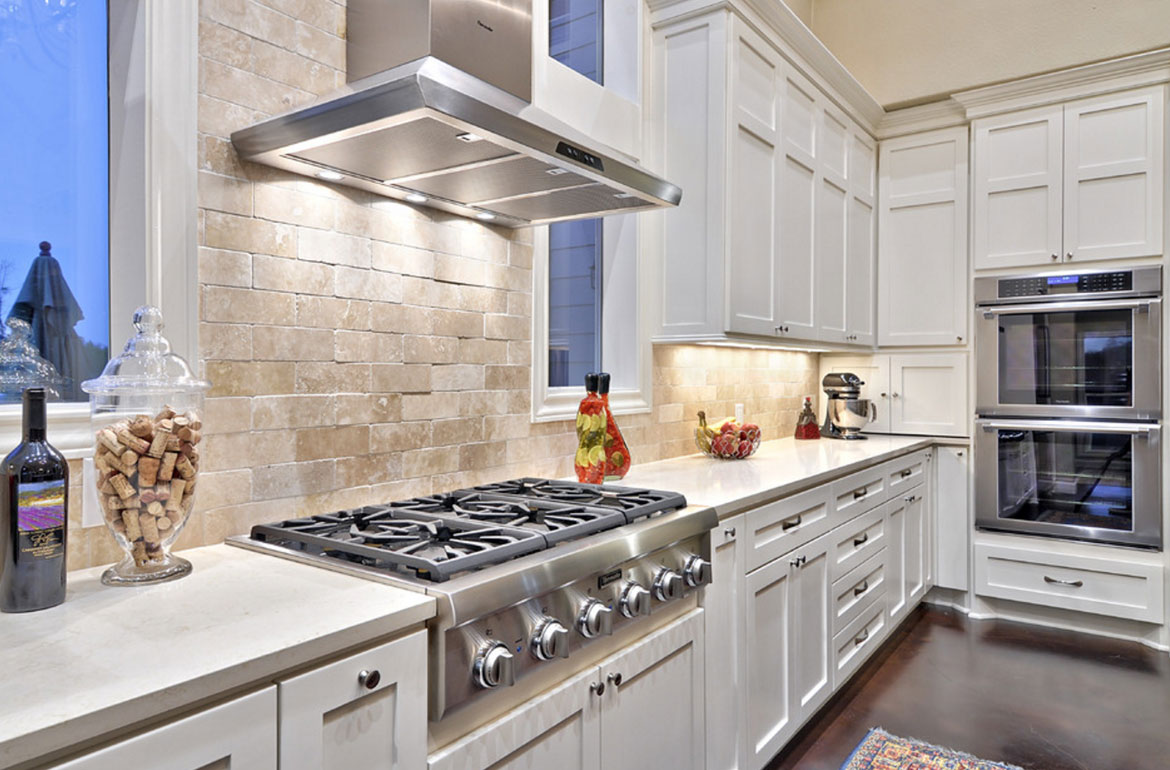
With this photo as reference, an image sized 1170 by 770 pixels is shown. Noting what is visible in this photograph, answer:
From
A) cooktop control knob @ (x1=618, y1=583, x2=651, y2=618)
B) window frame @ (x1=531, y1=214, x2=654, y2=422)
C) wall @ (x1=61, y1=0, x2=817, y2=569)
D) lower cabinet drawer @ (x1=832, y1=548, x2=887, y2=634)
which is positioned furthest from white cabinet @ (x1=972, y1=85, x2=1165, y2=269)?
cooktop control knob @ (x1=618, y1=583, x2=651, y2=618)

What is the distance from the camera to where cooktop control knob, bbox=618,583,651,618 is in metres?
1.54

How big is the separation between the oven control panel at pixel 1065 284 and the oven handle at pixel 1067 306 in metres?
0.05

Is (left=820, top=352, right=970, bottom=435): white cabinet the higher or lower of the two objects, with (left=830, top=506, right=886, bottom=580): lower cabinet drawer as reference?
higher

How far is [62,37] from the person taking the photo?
1.40m

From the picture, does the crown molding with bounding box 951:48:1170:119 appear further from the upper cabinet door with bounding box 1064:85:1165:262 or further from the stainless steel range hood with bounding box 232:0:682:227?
the stainless steel range hood with bounding box 232:0:682:227

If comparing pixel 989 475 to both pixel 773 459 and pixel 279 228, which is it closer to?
pixel 773 459

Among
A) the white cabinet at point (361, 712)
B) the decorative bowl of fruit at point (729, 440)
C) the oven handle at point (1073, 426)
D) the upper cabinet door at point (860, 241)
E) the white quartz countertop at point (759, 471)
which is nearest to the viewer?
the white cabinet at point (361, 712)

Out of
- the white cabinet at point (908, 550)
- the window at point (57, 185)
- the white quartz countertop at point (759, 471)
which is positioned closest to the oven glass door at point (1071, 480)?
the white cabinet at point (908, 550)

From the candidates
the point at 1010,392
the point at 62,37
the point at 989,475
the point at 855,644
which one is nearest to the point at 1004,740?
the point at 855,644

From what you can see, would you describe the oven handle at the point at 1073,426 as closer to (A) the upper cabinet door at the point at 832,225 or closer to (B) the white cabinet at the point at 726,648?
(A) the upper cabinet door at the point at 832,225

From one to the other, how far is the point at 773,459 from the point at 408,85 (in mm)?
2254

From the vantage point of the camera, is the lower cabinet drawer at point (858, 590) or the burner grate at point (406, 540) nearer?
the burner grate at point (406, 540)

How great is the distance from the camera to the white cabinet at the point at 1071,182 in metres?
3.44

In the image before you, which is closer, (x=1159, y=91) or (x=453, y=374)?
(x=453, y=374)
